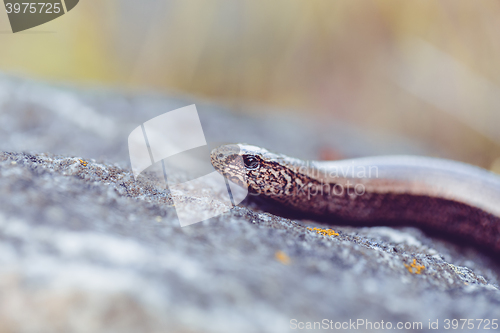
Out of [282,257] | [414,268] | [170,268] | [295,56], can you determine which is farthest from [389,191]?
[295,56]

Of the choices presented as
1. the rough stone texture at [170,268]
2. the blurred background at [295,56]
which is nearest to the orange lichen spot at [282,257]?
the rough stone texture at [170,268]

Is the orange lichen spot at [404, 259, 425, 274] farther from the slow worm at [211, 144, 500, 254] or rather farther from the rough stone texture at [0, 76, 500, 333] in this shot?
the slow worm at [211, 144, 500, 254]

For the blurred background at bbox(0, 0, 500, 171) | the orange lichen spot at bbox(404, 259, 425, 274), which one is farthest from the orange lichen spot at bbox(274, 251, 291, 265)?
the blurred background at bbox(0, 0, 500, 171)

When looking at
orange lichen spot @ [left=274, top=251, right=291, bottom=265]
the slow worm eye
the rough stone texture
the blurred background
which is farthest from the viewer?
the blurred background

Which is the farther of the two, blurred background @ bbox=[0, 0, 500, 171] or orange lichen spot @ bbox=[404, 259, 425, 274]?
blurred background @ bbox=[0, 0, 500, 171]

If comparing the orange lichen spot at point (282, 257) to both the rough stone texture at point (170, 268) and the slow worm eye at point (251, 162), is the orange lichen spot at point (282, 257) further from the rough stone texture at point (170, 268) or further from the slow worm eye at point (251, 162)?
the slow worm eye at point (251, 162)

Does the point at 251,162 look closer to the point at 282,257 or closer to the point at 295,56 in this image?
the point at 282,257

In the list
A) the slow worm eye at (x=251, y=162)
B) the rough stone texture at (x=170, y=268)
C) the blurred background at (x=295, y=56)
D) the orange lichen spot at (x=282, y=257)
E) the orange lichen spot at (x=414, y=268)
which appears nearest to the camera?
the rough stone texture at (x=170, y=268)
